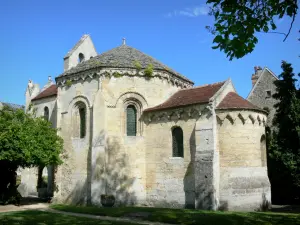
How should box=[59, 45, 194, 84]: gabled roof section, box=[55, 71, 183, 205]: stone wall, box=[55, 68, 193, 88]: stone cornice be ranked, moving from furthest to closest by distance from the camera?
box=[59, 45, 194, 84]: gabled roof section → box=[55, 68, 193, 88]: stone cornice → box=[55, 71, 183, 205]: stone wall

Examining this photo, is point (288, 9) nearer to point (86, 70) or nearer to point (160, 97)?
point (160, 97)

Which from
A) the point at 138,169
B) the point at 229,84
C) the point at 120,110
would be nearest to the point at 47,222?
the point at 138,169

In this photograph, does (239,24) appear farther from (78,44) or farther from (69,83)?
(78,44)

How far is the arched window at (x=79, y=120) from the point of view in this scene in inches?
903

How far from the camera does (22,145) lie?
19891mm

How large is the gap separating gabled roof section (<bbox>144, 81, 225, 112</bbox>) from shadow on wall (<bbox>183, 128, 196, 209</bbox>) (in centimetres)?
213

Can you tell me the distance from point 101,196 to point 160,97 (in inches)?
315

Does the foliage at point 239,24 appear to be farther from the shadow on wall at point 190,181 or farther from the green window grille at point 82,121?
the green window grille at point 82,121

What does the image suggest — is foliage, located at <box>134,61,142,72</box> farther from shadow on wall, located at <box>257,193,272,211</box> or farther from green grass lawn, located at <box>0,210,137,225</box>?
shadow on wall, located at <box>257,193,272,211</box>

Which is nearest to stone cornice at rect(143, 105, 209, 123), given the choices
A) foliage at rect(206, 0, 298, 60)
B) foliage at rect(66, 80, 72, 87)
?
foliage at rect(66, 80, 72, 87)

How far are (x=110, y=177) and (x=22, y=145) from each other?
5.99m

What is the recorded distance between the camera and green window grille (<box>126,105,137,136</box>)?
22.2 m

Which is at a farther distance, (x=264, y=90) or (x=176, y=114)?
(x=264, y=90)

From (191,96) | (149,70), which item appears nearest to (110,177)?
(191,96)
